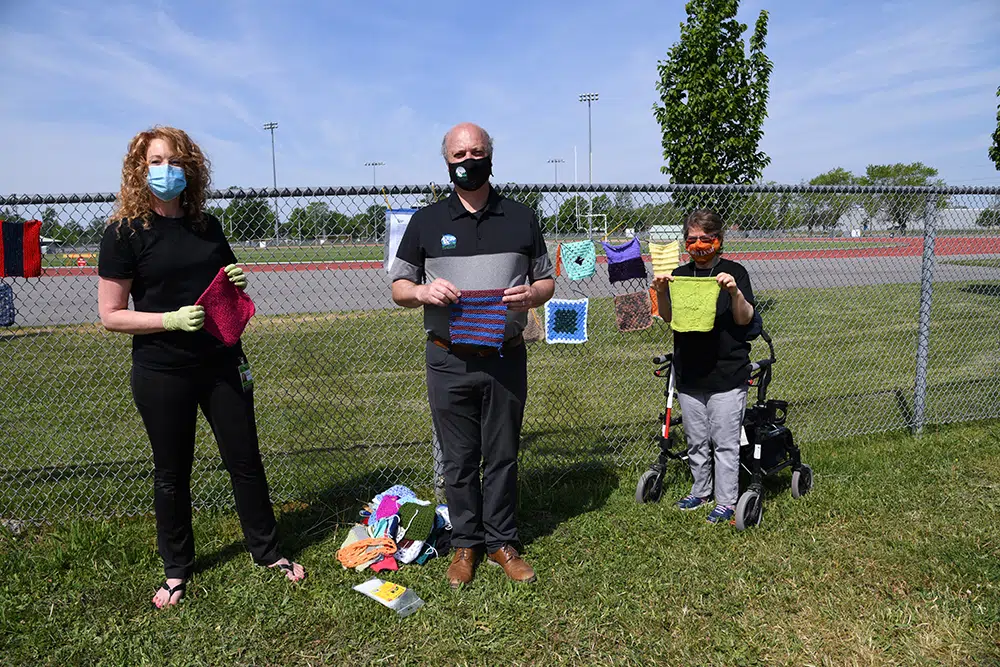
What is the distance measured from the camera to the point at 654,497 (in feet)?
13.4

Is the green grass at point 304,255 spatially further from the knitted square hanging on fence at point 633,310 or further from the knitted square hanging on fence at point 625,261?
the knitted square hanging on fence at point 633,310

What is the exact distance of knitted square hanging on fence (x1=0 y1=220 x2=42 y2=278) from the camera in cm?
348

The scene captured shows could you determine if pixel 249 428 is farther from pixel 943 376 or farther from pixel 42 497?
pixel 943 376

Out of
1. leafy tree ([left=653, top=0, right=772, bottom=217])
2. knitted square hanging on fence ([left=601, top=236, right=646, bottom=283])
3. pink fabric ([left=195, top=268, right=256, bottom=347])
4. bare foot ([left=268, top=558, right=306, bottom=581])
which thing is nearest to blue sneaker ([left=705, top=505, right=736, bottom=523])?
knitted square hanging on fence ([left=601, top=236, right=646, bottom=283])

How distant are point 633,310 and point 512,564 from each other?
6.09 ft

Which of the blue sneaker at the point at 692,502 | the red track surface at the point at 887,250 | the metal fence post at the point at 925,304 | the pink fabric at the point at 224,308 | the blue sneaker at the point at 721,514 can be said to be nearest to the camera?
the pink fabric at the point at 224,308

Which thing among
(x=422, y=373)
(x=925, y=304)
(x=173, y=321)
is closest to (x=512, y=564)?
(x=173, y=321)

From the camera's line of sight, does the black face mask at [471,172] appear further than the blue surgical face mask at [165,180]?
Yes

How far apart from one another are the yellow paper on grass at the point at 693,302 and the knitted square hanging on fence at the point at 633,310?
70 cm

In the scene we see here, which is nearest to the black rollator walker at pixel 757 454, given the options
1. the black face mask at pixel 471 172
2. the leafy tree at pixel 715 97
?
the black face mask at pixel 471 172

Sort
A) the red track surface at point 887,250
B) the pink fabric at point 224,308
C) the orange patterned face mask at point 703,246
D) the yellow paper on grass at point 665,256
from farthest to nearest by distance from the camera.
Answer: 1. the red track surface at point 887,250
2. the yellow paper on grass at point 665,256
3. the orange patterned face mask at point 703,246
4. the pink fabric at point 224,308

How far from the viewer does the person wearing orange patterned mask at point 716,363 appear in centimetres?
357

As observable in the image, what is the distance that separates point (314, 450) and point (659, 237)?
2.95m

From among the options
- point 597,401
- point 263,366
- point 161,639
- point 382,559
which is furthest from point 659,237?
point 263,366
